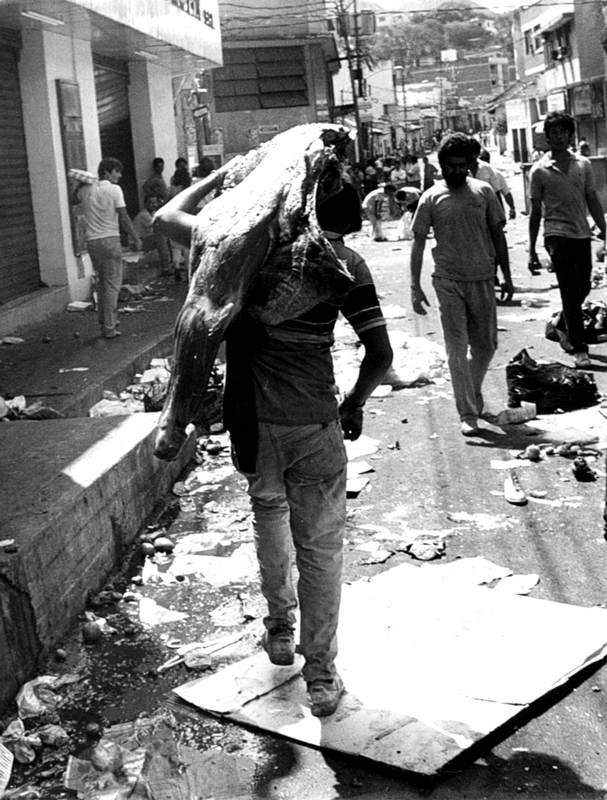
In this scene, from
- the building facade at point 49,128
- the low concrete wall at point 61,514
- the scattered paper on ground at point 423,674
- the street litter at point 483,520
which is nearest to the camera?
the scattered paper on ground at point 423,674

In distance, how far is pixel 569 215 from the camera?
9.79 metres

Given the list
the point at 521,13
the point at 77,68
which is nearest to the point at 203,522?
the point at 77,68

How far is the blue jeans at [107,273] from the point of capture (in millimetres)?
11859

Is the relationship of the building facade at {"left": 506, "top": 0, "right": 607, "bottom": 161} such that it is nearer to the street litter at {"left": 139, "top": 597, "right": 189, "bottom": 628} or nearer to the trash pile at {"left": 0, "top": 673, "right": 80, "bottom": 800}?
A: the street litter at {"left": 139, "top": 597, "right": 189, "bottom": 628}

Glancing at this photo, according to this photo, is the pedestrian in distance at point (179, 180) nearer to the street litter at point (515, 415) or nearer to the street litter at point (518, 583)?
the street litter at point (515, 415)

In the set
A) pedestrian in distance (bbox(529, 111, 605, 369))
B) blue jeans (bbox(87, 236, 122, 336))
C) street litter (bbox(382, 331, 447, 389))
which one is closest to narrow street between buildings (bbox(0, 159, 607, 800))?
street litter (bbox(382, 331, 447, 389))

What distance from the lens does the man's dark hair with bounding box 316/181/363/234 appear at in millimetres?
3938

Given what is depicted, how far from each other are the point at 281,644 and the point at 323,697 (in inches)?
13.8

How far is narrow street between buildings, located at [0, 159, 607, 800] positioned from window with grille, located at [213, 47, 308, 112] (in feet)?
113

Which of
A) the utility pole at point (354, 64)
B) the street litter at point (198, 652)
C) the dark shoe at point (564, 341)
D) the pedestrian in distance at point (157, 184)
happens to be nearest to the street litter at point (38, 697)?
the street litter at point (198, 652)

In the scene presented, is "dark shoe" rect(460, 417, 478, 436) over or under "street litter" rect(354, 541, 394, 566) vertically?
over

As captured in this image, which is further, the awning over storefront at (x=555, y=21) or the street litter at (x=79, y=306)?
the awning over storefront at (x=555, y=21)

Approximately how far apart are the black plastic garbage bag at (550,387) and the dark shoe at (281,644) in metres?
4.60

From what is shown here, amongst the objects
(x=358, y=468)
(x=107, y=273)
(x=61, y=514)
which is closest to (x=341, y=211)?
(x=61, y=514)
